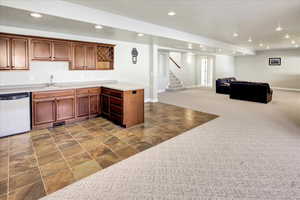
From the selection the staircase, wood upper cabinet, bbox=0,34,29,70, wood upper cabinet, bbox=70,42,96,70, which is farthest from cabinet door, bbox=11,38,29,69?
the staircase

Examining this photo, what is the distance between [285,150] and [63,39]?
5497 mm

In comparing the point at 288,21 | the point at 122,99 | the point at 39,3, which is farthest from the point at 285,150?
the point at 39,3

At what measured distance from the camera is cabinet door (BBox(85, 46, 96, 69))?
204 inches

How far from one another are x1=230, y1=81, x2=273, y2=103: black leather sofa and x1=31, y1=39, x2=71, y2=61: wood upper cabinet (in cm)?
689

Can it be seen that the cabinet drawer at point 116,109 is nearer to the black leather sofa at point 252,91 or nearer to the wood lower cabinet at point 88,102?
the wood lower cabinet at point 88,102

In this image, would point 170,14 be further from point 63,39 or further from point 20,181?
point 20,181

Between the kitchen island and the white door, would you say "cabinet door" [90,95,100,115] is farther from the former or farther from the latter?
the white door

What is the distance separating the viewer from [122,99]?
4.20 meters

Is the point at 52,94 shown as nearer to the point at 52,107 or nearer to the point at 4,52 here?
the point at 52,107

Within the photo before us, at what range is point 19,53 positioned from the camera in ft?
13.4

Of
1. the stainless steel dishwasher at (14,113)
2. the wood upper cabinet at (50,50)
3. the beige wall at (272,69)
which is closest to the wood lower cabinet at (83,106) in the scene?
the stainless steel dishwasher at (14,113)

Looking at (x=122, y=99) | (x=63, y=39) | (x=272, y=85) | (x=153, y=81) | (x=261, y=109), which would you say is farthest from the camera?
(x=272, y=85)

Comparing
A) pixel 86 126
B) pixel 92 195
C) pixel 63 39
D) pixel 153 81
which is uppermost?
pixel 63 39

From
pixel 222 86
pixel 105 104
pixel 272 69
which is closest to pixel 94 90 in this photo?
pixel 105 104
